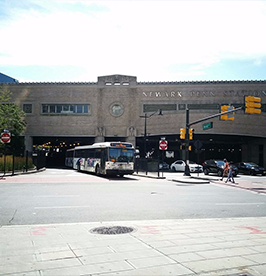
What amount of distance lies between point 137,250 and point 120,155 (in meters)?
21.2

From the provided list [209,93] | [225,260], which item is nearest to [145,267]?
[225,260]

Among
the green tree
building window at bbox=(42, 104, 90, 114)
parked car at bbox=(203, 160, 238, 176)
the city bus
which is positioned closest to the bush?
the city bus

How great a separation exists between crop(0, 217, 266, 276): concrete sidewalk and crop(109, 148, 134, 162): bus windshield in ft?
59.6

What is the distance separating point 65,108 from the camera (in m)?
56.8

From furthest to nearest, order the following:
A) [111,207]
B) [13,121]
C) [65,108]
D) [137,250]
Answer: [65,108], [13,121], [111,207], [137,250]

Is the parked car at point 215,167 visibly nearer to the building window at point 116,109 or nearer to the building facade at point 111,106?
the building facade at point 111,106

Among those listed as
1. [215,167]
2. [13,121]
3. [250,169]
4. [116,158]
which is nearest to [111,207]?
[116,158]

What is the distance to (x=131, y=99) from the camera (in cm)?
5588

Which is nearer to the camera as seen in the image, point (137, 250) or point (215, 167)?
point (137, 250)

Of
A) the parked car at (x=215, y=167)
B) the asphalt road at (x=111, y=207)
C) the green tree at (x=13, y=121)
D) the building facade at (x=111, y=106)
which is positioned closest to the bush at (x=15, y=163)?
the green tree at (x=13, y=121)

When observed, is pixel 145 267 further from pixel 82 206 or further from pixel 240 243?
pixel 82 206

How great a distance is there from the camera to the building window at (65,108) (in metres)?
56.6

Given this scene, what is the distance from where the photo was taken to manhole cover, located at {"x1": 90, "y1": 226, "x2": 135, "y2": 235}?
336 inches

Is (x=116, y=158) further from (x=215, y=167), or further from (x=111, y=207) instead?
(x=111, y=207)
